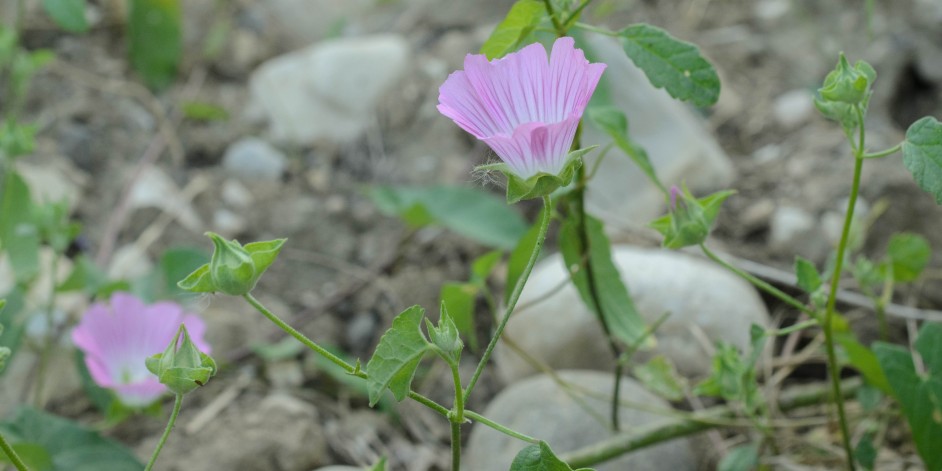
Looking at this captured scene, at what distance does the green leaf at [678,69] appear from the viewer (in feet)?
3.07

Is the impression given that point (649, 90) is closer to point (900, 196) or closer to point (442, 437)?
point (900, 196)

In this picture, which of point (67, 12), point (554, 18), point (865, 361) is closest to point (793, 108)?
point (865, 361)

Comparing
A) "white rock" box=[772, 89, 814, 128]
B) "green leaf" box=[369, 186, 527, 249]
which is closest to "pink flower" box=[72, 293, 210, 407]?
"green leaf" box=[369, 186, 527, 249]

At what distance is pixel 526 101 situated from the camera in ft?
2.52

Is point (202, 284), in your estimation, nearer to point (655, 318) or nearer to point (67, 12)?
point (655, 318)

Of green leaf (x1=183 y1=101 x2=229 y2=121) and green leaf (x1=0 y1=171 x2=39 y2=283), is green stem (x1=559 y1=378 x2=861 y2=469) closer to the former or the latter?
green leaf (x1=0 y1=171 x2=39 y2=283)

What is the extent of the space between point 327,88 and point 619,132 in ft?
3.85

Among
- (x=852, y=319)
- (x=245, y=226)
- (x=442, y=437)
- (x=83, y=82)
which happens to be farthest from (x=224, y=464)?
(x=83, y=82)

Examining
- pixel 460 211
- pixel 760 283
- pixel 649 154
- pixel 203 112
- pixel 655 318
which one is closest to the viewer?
pixel 760 283

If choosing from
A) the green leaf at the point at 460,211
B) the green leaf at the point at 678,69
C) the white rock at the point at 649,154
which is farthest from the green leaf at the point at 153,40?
the green leaf at the point at 678,69

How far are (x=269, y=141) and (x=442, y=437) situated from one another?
0.88m

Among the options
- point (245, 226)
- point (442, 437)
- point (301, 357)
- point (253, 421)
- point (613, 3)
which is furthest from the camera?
point (613, 3)

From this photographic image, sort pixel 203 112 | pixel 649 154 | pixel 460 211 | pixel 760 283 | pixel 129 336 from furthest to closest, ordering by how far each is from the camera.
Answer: pixel 203 112 → pixel 649 154 → pixel 460 211 → pixel 129 336 → pixel 760 283

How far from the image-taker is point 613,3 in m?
2.38
